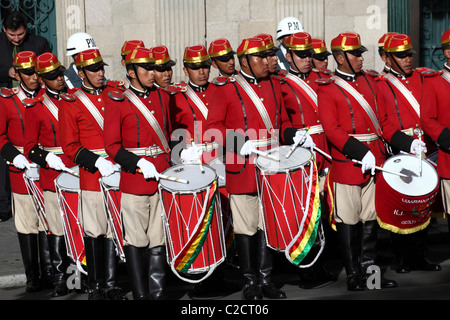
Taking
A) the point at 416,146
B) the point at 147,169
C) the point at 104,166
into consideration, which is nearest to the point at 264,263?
the point at 147,169

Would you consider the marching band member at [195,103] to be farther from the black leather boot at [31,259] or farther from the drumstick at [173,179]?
the black leather boot at [31,259]

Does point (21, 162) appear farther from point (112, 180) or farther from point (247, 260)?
point (247, 260)

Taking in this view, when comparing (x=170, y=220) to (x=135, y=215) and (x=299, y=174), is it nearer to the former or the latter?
(x=135, y=215)

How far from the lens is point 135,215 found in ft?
29.2

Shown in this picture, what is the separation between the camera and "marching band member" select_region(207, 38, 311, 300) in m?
9.29

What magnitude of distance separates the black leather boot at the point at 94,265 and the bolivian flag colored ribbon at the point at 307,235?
1.62 metres

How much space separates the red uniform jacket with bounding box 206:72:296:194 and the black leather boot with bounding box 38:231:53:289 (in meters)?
1.95

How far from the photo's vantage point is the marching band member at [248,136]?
366 inches

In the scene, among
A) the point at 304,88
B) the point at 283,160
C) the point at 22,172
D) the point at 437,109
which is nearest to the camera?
the point at 283,160

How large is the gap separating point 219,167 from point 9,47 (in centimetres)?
416

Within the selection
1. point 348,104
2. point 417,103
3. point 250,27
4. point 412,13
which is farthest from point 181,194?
point 412,13

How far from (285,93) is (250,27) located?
418 cm

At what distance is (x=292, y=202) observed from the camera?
8891 millimetres

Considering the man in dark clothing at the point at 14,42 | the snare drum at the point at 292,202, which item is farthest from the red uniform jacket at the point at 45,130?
the man in dark clothing at the point at 14,42
